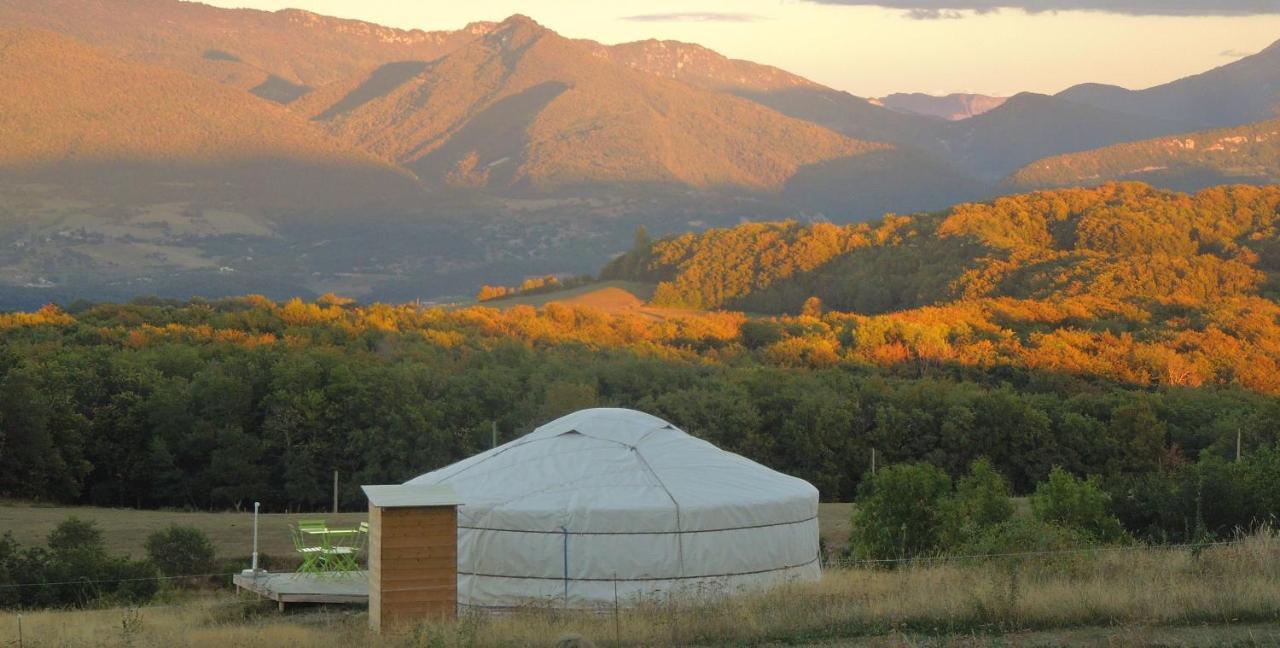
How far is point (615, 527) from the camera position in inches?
702

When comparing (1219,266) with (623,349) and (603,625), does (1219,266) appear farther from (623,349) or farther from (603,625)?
(603,625)

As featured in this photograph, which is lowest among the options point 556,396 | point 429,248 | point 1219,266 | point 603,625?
point 603,625

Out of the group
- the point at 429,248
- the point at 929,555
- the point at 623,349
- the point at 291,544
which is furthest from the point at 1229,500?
the point at 429,248

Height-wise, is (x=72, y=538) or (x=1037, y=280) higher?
(x=1037, y=280)

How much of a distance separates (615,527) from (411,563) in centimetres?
345

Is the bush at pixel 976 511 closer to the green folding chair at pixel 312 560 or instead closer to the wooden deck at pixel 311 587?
the wooden deck at pixel 311 587

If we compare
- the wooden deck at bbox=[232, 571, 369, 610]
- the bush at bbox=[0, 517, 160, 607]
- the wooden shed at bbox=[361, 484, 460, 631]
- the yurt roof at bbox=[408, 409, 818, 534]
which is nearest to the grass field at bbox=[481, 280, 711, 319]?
the bush at bbox=[0, 517, 160, 607]

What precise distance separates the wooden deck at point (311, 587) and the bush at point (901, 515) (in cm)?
678

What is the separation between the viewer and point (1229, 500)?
20.8 m

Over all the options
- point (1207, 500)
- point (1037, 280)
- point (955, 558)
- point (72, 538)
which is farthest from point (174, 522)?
point (1037, 280)

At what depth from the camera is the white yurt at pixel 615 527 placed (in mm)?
17750

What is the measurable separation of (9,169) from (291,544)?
173200 millimetres

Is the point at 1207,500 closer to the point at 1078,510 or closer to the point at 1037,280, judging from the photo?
the point at 1078,510

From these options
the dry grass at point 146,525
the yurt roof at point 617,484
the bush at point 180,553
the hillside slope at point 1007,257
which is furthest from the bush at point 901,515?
the hillside slope at point 1007,257
